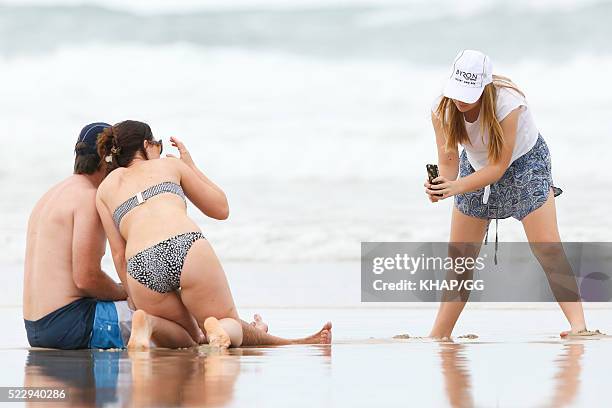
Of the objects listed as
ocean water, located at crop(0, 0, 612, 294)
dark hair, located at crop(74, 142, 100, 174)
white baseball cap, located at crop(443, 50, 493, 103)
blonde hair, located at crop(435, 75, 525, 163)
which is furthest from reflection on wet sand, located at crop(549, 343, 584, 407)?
ocean water, located at crop(0, 0, 612, 294)

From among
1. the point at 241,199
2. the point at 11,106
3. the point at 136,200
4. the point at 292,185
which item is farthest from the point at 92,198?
the point at 11,106

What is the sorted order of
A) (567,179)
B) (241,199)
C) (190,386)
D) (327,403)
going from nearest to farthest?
Result: (327,403), (190,386), (241,199), (567,179)

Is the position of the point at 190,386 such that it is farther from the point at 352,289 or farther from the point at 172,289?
the point at 352,289

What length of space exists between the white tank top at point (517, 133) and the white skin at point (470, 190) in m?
0.04

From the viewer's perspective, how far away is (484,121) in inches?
223

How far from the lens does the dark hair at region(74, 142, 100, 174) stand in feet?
17.5

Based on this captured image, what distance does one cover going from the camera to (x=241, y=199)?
15742 mm

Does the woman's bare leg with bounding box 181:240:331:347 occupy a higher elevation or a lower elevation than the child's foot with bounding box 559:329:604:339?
higher

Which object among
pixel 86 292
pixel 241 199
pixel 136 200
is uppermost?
pixel 241 199

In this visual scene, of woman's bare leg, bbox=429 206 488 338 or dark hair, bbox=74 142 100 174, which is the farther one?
woman's bare leg, bbox=429 206 488 338

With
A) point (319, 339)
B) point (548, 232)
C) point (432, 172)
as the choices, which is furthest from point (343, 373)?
point (548, 232)

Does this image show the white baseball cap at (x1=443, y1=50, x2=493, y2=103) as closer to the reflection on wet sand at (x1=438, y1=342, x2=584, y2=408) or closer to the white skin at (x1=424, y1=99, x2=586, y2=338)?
the white skin at (x1=424, y1=99, x2=586, y2=338)

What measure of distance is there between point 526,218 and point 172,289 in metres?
2.00

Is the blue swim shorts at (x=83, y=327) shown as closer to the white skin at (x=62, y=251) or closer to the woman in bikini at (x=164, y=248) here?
the white skin at (x=62, y=251)
